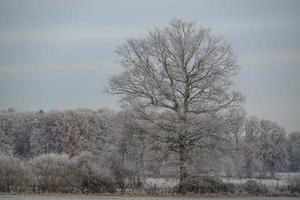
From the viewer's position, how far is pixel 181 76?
1409 inches

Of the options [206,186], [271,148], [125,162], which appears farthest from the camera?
[271,148]

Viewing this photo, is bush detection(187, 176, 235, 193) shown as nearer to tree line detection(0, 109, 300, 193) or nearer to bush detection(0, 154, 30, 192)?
tree line detection(0, 109, 300, 193)

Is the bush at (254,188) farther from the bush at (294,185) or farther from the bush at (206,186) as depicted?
the bush at (294,185)

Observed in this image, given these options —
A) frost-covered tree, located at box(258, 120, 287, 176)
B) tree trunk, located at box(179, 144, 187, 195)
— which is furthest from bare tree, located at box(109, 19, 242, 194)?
frost-covered tree, located at box(258, 120, 287, 176)

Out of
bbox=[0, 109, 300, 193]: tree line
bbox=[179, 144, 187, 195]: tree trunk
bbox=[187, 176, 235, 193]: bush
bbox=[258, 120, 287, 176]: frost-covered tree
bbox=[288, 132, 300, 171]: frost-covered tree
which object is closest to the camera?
bbox=[0, 109, 300, 193]: tree line

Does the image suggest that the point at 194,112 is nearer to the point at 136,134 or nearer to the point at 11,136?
the point at 136,134

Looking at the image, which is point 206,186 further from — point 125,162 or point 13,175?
point 13,175

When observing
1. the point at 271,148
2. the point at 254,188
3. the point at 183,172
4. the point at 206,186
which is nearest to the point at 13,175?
the point at 183,172

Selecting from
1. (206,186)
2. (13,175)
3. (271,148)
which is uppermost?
(271,148)

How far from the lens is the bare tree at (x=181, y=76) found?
116 feet

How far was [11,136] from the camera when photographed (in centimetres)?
6931

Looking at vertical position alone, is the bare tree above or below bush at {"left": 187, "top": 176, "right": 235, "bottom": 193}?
above

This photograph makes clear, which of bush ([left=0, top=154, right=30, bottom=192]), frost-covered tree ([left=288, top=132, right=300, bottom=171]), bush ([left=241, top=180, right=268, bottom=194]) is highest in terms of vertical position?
frost-covered tree ([left=288, top=132, right=300, bottom=171])

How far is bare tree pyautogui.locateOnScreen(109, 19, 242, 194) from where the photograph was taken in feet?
116
